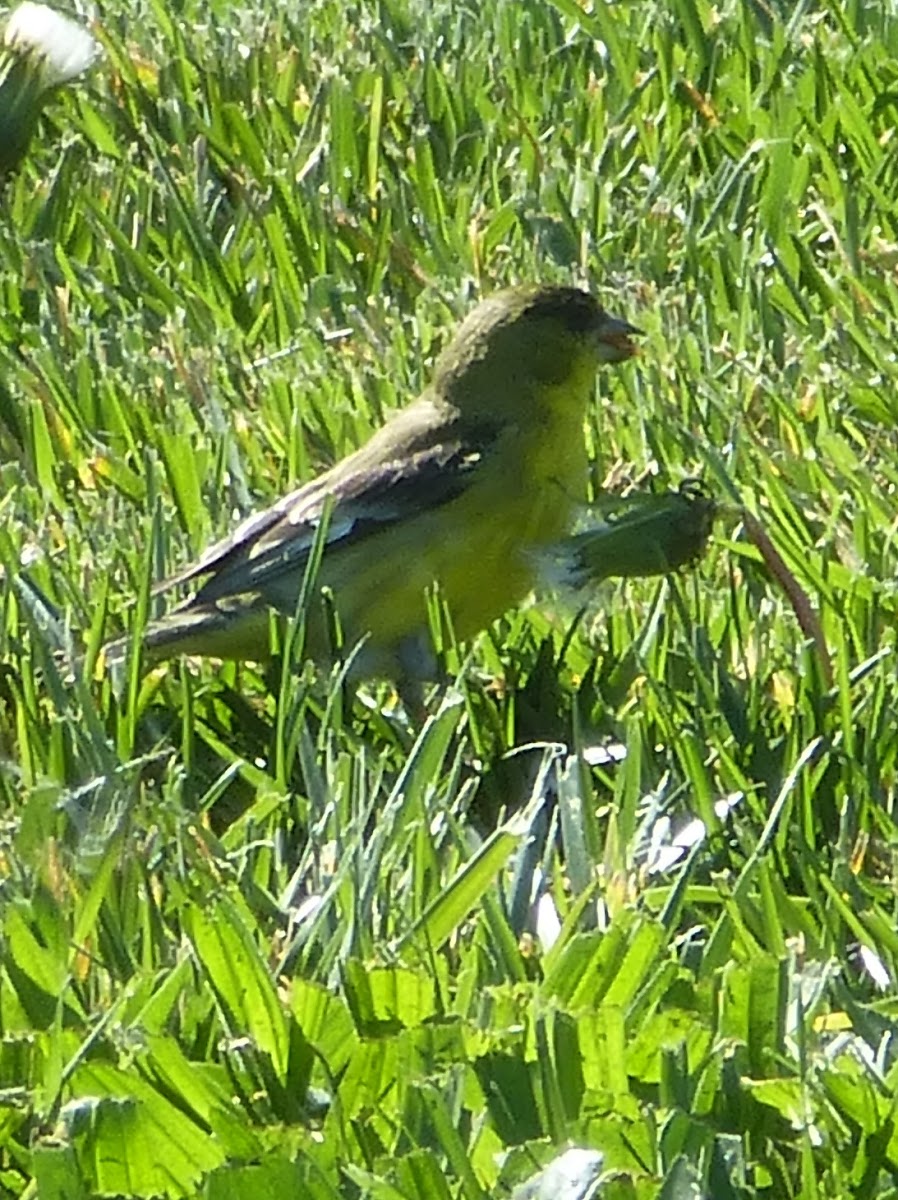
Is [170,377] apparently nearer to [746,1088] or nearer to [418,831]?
[418,831]

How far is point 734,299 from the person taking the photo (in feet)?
16.1

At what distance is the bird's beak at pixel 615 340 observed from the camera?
449 cm

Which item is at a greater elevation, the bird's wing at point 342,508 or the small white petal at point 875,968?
the bird's wing at point 342,508

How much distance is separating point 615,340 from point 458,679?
1.15 meters

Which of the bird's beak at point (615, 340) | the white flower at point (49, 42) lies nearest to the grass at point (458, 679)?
the bird's beak at point (615, 340)

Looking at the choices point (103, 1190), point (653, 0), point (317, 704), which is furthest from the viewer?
point (653, 0)

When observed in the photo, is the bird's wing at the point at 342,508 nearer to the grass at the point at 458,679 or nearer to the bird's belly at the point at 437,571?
the bird's belly at the point at 437,571

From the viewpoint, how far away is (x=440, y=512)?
4176mm

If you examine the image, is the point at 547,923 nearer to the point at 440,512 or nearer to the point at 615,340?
the point at 440,512

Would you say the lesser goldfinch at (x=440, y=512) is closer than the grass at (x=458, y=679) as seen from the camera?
No

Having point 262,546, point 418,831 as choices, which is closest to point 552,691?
point 262,546

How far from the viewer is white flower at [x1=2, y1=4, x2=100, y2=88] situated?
17.4 ft

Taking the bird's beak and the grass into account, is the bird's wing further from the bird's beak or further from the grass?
the bird's beak

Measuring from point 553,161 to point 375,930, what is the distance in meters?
2.76
